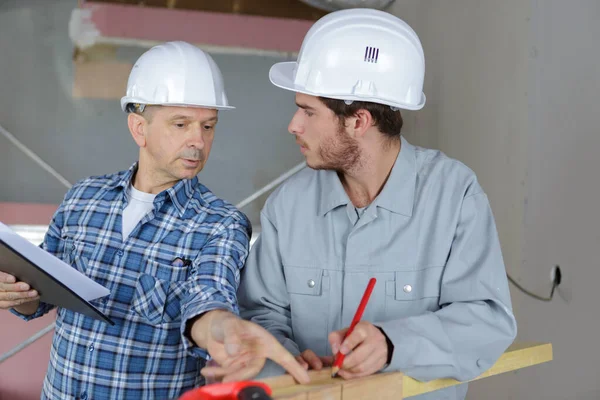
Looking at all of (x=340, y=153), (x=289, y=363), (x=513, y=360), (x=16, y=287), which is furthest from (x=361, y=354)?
(x=16, y=287)

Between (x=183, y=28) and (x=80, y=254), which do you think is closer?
(x=80, y=254)

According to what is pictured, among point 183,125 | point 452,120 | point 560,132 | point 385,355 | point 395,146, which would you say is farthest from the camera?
point 452,120

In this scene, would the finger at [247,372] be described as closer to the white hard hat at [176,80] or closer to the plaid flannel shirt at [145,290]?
the plaid flannel shirt at [145,290]

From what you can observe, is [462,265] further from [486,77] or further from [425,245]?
[486,77]

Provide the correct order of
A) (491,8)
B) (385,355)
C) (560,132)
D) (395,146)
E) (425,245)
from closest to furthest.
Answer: (385,355) < (425,245) < (395,146) < (560,132) < (491,8)

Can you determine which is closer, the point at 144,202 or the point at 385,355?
the point at 385,355

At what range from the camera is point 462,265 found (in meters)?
1.44

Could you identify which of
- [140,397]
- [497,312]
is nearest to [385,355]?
[497,312]

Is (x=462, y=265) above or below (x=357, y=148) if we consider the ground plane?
below

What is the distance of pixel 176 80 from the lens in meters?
1.82

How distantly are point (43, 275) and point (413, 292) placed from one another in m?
0.80

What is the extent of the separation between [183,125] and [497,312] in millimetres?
946

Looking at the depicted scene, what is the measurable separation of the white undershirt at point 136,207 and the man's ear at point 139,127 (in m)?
0.14

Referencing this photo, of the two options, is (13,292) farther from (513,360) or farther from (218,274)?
(513,360)
